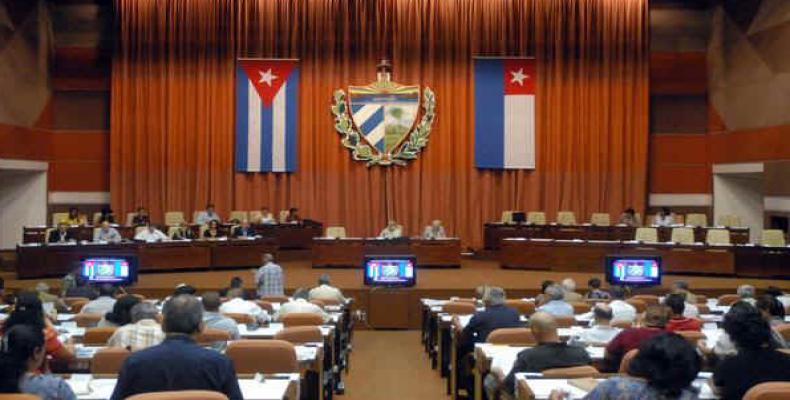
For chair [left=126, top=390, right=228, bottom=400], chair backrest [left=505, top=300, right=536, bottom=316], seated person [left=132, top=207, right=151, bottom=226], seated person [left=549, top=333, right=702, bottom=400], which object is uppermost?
seated person [left=132, top=207, right=151, bottom=226]

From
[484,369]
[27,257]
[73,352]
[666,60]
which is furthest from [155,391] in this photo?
[666,60]

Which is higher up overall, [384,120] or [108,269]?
[384,120]

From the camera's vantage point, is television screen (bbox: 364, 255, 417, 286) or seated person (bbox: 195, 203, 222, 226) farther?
seated person (bbox: 195, 203, 222, 226)

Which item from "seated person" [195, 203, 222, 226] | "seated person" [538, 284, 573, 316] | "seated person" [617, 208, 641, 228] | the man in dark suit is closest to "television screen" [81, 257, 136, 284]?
"seated person" [195, 203, 222, 226]

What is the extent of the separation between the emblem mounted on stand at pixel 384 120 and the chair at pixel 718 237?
739 cm

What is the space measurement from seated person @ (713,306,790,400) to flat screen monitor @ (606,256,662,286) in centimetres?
811

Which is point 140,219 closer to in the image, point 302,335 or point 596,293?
point 596,293

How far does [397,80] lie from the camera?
2053 cm

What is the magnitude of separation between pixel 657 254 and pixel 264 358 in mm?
11750

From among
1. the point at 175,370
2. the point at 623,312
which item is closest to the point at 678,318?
the point at 623,312

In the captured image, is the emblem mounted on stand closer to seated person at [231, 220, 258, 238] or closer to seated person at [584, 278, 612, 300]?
seated person at [231, 220, 258, 238]

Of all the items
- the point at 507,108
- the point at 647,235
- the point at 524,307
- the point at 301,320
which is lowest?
the point at 524,307

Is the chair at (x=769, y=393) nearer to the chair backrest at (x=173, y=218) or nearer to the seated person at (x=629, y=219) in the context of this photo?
the seated person at (x=629, y=219)

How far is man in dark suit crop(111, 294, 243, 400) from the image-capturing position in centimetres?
372
